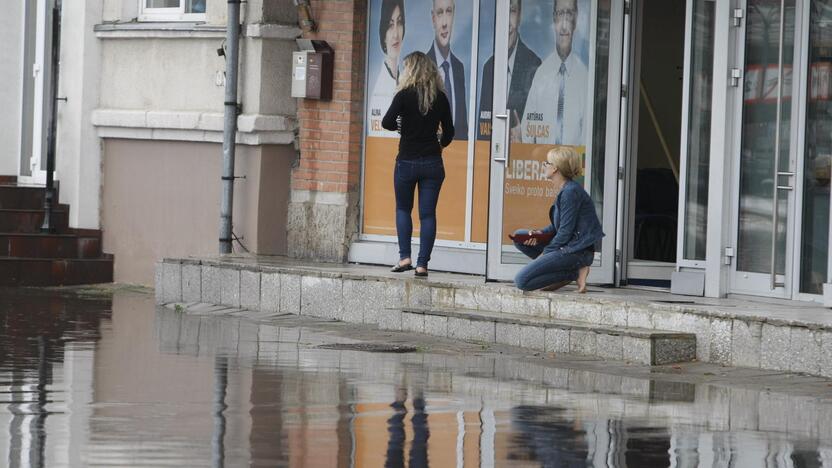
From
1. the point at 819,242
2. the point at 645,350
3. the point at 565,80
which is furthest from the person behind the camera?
the point at 565,80

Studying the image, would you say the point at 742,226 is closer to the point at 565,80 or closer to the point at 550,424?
the point at 565,80

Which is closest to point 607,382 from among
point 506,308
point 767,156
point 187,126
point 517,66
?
point 506,308

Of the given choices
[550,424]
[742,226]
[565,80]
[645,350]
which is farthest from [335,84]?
[550,424]

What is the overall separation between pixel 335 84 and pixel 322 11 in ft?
2.36

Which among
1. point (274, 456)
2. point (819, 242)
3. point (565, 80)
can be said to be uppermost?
point (565, 80)

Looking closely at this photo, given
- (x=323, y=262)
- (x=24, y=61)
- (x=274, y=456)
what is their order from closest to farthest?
(x=274, y=456), (x=323, y=262), (x=24, y=61)

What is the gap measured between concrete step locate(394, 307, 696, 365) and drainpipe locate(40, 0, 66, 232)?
5875 mm

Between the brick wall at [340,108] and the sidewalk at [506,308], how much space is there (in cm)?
100

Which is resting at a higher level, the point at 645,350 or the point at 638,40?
the point at 638,40

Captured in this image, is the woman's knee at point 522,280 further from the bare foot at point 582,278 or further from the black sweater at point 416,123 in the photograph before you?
the black sweater at point 416,123

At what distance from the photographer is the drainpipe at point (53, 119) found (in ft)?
62.3

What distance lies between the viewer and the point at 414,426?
9.05m

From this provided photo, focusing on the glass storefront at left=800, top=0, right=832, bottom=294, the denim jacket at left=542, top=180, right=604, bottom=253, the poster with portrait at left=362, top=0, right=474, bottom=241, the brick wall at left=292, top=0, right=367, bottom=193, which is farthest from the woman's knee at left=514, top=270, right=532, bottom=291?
the brick wall at left=292, top=0, right=367, bottom=193

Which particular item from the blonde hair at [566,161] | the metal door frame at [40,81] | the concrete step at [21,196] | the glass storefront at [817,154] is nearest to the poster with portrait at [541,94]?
the blonde hair at [566,161]
